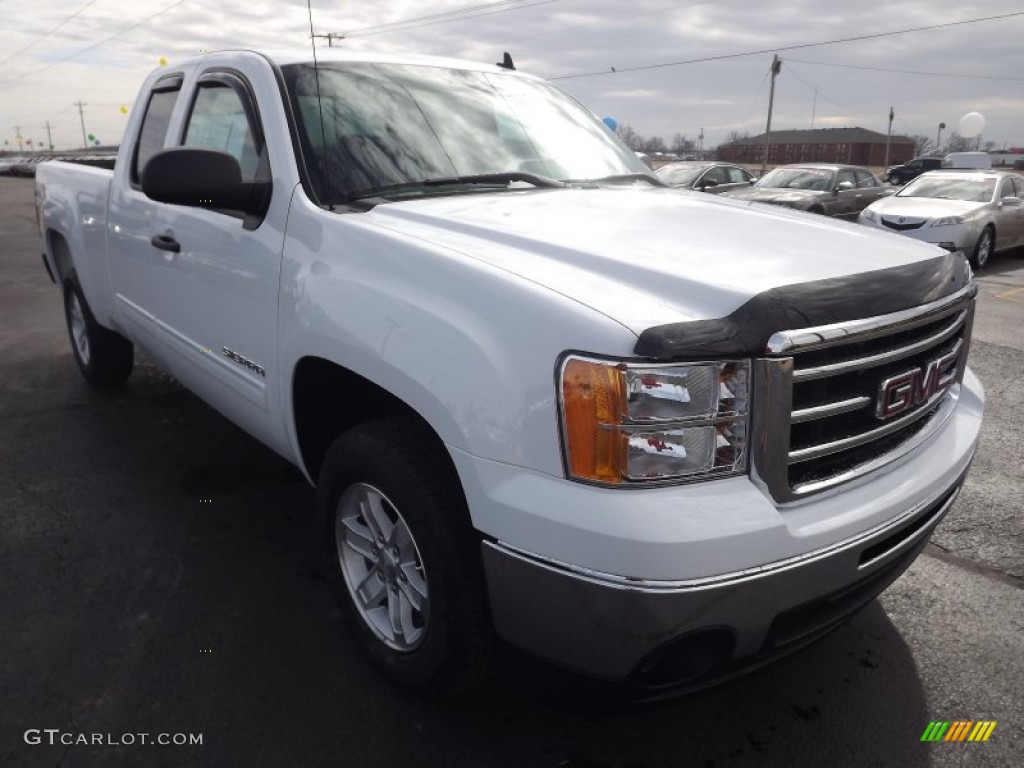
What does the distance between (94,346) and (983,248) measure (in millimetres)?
12197

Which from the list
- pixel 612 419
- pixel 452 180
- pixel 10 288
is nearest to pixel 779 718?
pixel 612 419

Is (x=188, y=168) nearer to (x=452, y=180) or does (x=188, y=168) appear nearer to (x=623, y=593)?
(x=452, y=180)

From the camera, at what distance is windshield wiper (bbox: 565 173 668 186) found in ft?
10.6

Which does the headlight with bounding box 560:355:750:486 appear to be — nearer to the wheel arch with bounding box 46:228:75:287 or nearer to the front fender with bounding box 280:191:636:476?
the front fender with bounding box 280:191:636:476

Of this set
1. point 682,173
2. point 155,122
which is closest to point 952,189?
point 682,173

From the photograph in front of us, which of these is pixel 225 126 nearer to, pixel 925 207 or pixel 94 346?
pixel 94 346

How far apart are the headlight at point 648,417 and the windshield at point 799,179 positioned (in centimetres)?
1412

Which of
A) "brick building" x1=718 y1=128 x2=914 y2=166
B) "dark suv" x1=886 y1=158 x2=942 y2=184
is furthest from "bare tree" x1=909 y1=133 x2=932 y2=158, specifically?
"dark suv" x1=886 y1=158 x2=942 y2=184

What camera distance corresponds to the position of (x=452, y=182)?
9.37 ft

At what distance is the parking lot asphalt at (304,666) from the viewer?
223 centimetres

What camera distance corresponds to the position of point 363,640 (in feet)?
8.27

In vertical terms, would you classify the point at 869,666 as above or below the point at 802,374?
below

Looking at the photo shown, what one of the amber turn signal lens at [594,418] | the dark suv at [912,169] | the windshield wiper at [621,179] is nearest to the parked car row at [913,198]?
the windshield wiper at [621,179]

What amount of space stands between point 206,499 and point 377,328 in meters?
2.07
